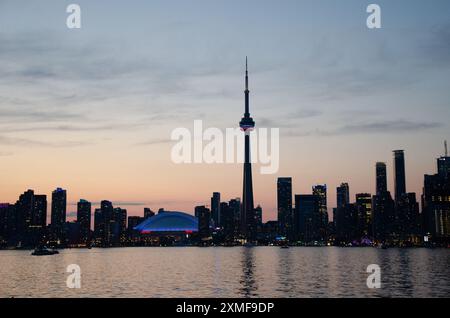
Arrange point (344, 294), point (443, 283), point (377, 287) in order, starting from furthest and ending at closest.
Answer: point (443, 283), point (377, 287), point (344, 294)

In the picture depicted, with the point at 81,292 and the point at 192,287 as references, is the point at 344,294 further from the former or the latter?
the point at 81,292
